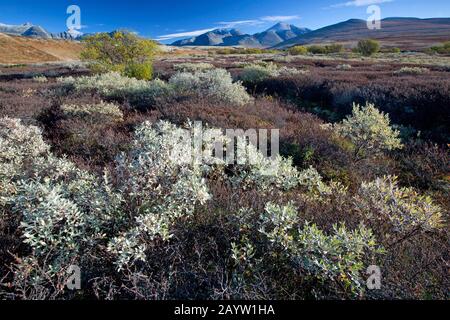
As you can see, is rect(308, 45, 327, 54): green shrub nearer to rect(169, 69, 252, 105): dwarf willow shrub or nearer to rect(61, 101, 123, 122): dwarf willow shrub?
rect(169, 69, 252, 105): dwarf willow shrub

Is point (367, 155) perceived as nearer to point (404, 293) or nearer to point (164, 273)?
point (404, 293)

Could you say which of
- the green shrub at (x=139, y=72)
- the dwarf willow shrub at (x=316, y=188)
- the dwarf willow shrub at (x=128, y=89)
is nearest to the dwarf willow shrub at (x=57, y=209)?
the dwarf willow shrub at (x=316, y=188)

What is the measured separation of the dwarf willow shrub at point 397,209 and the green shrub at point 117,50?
18.2 m

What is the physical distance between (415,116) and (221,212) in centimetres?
904

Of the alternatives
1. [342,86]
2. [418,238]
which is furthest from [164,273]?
[342,86]

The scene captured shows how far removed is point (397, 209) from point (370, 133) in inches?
148

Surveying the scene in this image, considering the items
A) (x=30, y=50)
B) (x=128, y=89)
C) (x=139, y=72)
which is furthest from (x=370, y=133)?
(x=30, y=50)

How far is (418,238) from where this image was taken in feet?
10.7

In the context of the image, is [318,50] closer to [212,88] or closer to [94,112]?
[212,88]

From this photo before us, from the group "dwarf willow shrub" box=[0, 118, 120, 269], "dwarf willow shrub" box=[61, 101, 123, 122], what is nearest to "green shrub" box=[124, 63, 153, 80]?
"dwarf willow shrub" box=[61, 101, 123, 122]

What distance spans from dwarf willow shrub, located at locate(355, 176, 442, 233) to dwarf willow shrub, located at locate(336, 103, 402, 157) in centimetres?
313

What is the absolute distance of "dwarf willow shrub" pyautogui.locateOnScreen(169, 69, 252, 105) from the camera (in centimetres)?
984

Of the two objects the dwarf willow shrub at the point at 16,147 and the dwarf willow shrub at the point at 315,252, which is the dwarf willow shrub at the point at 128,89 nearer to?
the dwarf willow shrub at the point at 16,147

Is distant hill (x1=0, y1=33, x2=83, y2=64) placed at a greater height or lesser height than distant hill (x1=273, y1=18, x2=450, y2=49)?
lesser
